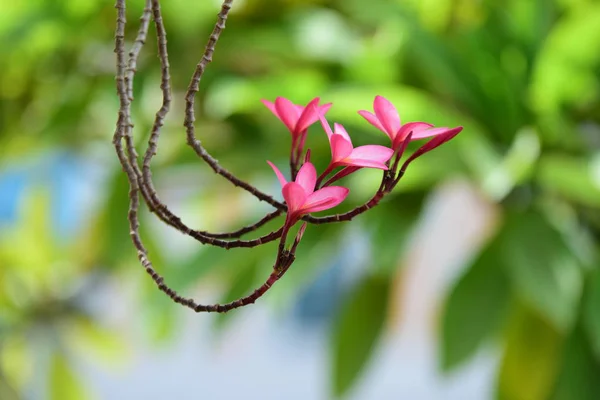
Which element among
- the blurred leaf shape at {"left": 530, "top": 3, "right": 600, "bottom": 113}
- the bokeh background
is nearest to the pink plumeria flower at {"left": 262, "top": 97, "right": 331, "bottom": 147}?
the bokeh background

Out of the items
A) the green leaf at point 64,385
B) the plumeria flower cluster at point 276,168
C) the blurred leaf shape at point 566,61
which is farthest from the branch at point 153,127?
the green leaf at point 64,385

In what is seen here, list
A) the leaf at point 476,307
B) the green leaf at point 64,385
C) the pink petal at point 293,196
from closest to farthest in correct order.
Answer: the pink petal at point 293,196
the leaf at point 476,307
the green leaf at point 64,385

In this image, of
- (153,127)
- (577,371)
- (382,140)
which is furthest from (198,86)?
(577,371)

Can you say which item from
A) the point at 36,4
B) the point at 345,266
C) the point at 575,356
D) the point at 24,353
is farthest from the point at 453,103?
the point at 345,266

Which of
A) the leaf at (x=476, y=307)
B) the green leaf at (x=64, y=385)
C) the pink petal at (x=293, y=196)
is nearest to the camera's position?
the pink petal at (x=293, y=196)

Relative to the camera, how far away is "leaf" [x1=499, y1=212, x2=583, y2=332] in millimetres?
469

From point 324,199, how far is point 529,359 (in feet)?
1.52

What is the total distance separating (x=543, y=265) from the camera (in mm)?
482

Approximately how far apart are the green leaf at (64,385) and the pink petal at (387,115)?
24.1 inches

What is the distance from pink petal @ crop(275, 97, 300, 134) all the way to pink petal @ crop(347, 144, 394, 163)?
0.02 m

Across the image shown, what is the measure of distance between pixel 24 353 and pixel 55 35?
334 mm

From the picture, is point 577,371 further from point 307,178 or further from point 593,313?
point 307,178

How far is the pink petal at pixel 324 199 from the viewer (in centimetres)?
14

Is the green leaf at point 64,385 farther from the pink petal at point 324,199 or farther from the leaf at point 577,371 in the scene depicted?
the pink petal at point 324,199
